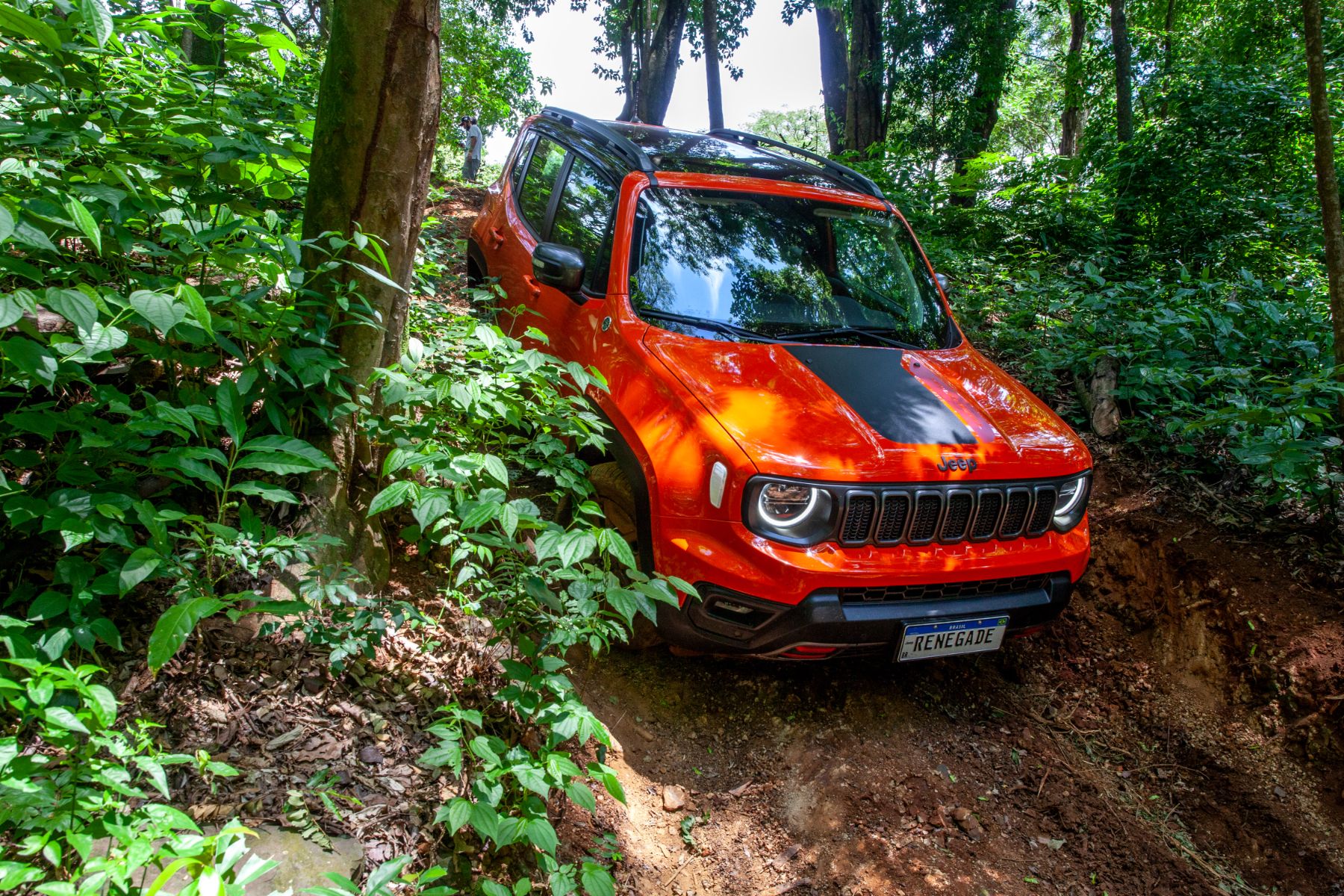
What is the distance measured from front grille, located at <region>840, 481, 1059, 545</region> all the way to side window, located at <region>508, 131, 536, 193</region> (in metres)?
3.59

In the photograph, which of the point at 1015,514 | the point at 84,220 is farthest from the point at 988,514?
the point at 84,220

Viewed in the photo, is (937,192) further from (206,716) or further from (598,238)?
(206,716)

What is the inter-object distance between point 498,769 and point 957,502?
1969mm

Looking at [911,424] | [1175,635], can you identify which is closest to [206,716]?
[911,424]

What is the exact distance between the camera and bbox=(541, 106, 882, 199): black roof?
4.34m


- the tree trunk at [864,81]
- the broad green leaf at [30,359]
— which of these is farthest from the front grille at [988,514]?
the tree trunk at [864,81]

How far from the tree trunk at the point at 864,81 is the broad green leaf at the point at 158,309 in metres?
11.9

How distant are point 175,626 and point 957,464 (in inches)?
103

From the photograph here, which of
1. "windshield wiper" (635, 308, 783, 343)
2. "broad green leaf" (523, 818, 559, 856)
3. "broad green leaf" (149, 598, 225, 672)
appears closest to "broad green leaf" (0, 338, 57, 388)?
"broad green leaf" (149, 598, 225, 672)

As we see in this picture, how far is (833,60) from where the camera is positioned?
45.5 feet

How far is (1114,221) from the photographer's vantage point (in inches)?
Result: 297

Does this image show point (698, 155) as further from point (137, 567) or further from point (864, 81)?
point (864, 81)

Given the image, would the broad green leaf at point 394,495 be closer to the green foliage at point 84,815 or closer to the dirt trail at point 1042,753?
the green foliage at point 84,815

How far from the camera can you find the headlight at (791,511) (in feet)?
9.71
